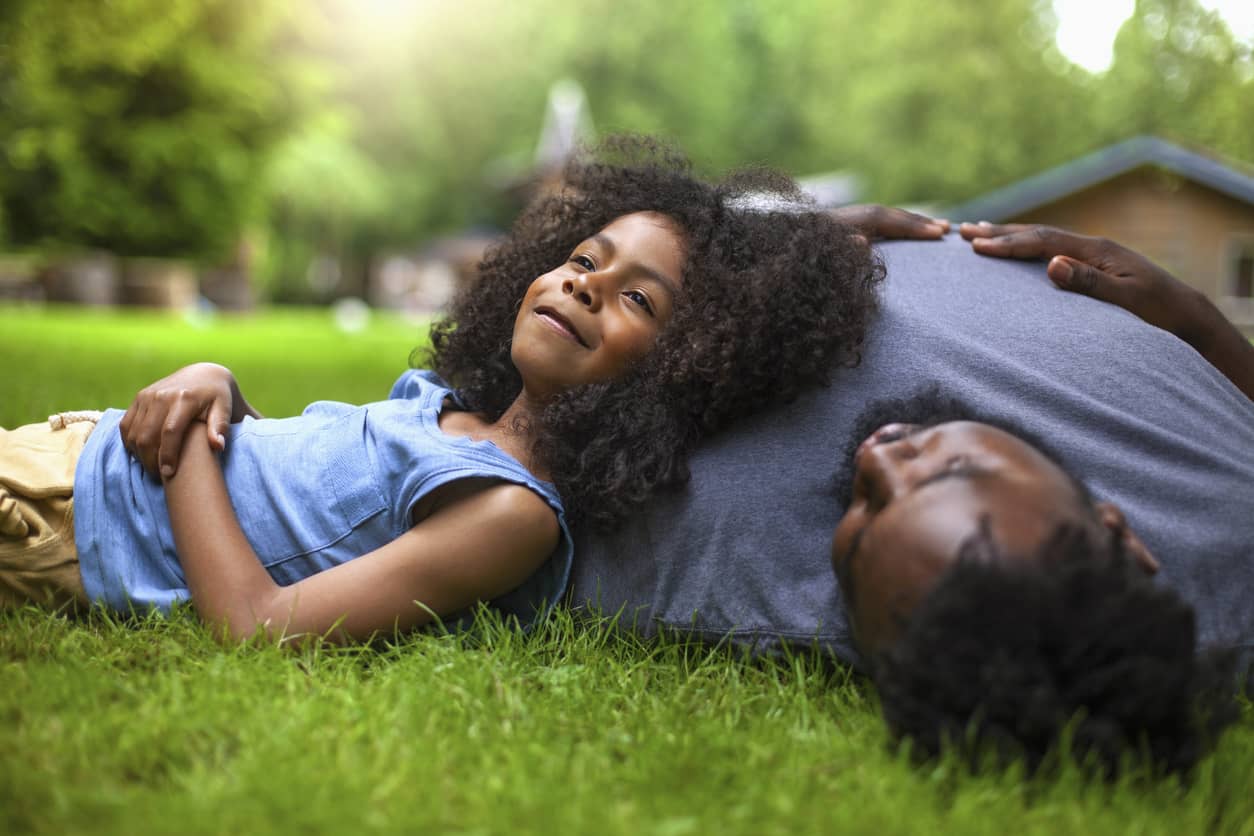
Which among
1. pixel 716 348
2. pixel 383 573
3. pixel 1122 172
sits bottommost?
pixel 1122 172

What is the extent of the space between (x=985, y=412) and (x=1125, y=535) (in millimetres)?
461

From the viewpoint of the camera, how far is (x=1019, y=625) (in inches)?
67.8

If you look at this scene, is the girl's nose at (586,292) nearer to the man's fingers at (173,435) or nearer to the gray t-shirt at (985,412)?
the gray t-shirt at (985,412)

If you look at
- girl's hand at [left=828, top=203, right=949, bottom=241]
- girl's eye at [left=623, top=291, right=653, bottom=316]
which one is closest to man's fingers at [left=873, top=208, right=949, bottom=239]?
girl's hand at [left=828, top=203, right=949, bottom=241]

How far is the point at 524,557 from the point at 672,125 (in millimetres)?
41445

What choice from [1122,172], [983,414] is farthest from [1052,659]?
[1122,172]

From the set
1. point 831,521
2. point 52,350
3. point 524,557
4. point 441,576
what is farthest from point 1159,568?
point 52,350

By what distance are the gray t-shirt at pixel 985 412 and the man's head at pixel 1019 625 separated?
43 cm

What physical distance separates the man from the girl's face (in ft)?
1.10

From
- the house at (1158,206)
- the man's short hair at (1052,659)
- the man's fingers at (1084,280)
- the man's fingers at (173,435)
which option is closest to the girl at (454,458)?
the man's fingers at (173,435)

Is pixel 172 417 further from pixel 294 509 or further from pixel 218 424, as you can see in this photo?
pixel 294 509

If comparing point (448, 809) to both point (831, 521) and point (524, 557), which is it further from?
point (831, 521)

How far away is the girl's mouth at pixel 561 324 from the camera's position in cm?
267

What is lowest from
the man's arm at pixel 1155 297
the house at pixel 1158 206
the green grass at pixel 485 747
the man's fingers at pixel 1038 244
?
the house at pixel 1158 206
